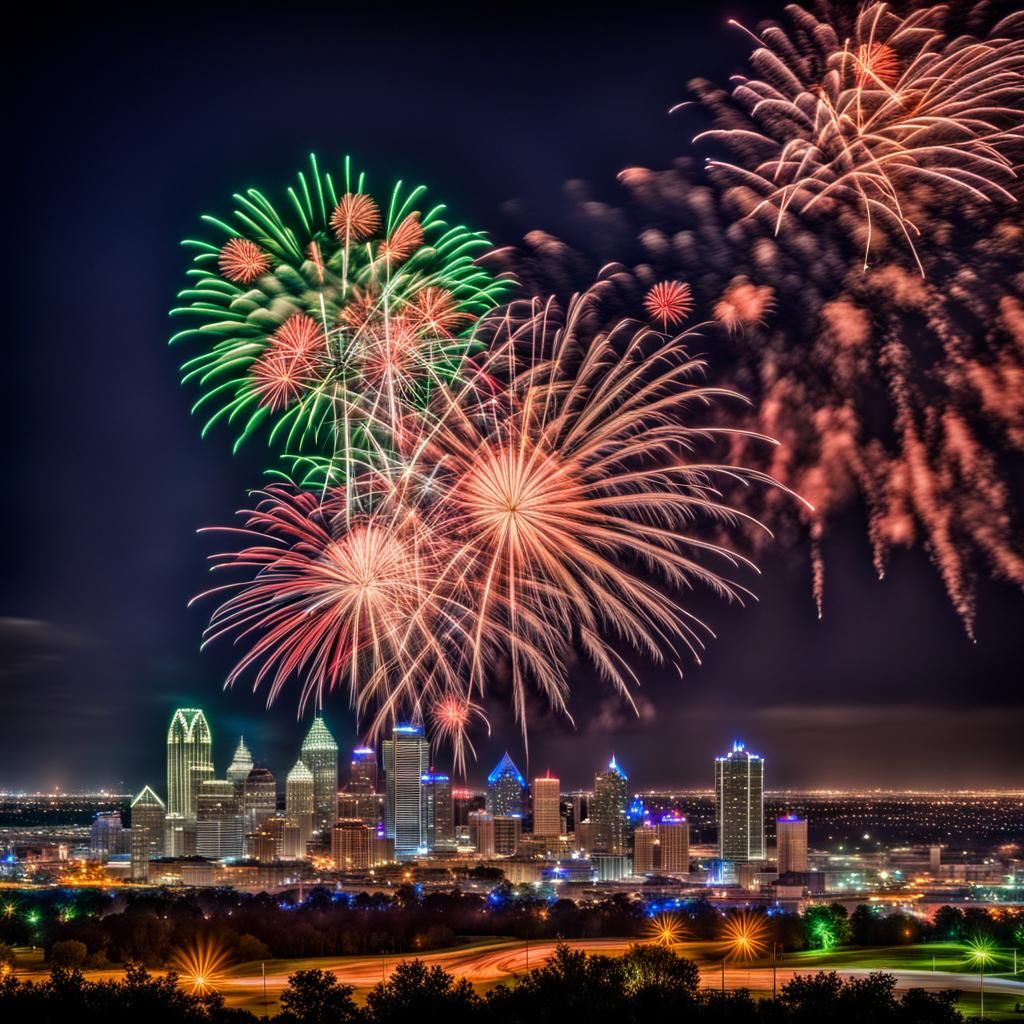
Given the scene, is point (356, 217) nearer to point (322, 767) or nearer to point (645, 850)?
point (645, 850)

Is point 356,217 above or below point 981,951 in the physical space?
above

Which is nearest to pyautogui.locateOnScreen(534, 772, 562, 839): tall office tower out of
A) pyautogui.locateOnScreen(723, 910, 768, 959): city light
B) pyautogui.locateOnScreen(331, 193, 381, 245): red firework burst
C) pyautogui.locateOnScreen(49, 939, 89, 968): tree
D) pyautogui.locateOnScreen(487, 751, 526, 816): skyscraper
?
pyautogui.locateOnScreen(487, 751, 526, 816): skyscraper

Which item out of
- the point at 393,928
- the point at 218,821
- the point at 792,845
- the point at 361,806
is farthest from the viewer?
the point at 218,821

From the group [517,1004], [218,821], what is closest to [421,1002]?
[517,1004]

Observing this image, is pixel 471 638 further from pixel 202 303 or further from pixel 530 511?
pixel 202 303

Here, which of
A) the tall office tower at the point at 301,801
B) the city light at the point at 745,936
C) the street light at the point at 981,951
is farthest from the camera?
the tall office tower at the point at 301,801

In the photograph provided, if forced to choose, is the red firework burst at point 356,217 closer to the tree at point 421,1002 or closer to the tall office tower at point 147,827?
the tree at point 421,1002

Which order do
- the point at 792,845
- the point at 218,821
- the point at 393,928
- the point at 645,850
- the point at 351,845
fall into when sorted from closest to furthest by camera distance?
the point at 393,928
the point at 792,845
the point at 351,845
the point at 645,850
the point at 218,821

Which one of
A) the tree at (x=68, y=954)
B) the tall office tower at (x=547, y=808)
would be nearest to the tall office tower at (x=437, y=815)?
the tall office tower at (x=547, y=808)
